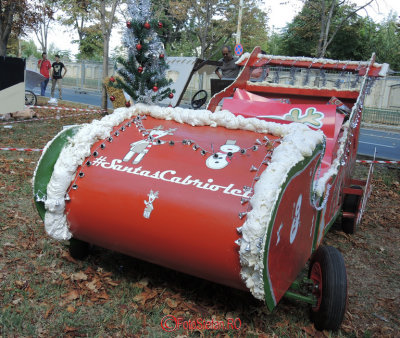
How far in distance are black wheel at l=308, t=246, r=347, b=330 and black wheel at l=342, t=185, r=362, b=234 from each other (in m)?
2.29

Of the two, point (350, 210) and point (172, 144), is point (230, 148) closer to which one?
point (172, 144)

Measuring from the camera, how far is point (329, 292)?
291 centimetres

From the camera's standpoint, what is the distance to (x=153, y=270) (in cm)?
373

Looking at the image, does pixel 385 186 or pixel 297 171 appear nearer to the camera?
pixel 297 171

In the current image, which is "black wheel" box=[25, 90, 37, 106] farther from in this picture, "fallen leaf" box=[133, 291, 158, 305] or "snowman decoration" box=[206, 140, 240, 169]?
"snowman decoration" box=[206, 140, 240, 169]

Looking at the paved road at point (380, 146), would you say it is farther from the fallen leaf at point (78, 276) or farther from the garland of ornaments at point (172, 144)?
the fallen leaf at point (78, 276)

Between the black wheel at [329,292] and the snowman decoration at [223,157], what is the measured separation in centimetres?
109

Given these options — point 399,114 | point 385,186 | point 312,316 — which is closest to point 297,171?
point 312,316

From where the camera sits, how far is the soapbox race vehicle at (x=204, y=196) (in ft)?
8.31

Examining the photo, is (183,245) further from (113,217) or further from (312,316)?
(312,316)

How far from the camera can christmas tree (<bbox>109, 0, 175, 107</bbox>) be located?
22.4ft

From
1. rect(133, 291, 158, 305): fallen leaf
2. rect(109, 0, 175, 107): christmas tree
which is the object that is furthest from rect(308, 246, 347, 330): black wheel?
rect(109, 0, 175, 107): christmas tree

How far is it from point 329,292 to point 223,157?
1241mm

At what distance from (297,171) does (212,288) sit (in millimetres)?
1440
